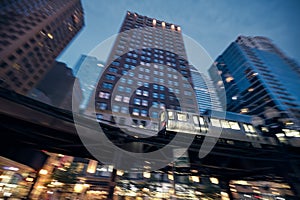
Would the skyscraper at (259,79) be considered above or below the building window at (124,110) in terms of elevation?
above

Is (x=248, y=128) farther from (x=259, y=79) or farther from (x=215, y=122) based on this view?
(x=259, y=79)

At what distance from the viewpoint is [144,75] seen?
125 ft

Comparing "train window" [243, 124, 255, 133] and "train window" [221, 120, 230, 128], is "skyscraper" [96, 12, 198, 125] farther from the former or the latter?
"train window" [243, 124, 255, 133]

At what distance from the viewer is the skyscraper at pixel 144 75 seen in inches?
1220

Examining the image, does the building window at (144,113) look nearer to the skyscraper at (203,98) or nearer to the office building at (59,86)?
the skyscraper at (203,98)

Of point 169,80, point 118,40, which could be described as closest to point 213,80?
point 169,80

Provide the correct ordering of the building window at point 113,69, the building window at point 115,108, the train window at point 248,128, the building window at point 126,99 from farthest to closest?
1. the building window at point 113,69
2. the building window at point 126,99
3. the building window at point 115,108
4. the train window at point 248,128

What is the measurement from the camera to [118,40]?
44.6 meters

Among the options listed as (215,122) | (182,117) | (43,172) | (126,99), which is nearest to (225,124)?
(215,122)

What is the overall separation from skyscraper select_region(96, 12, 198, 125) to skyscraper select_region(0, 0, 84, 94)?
77.1ft

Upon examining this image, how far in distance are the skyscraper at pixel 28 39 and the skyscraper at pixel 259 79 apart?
68534 millimetres

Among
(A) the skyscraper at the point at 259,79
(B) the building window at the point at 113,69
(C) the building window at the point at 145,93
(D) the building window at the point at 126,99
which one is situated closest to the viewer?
(D) the building window at the point at 126,99

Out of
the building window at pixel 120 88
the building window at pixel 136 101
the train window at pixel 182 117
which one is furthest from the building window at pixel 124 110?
the train window at pixel 182 117

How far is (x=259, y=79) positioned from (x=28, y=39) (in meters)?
73.6
